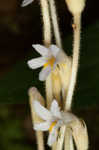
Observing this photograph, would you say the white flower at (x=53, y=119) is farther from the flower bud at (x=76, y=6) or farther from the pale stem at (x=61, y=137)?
the flower bud at (x=76, y=6)

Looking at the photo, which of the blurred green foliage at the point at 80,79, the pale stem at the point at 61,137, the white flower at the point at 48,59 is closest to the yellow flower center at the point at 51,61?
the white flower at the point at 48,59

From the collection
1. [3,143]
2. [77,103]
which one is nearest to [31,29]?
[3,143]

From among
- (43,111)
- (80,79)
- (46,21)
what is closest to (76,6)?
(46,21)

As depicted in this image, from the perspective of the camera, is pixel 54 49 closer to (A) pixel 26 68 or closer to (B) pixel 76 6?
(B) pixel 76 6

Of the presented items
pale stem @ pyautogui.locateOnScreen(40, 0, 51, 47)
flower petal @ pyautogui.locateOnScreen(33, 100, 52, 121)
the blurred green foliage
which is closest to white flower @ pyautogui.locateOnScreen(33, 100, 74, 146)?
flower petal @ pyautogui.locateOnScreen(33, 100, 52, 121)

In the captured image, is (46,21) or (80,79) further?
(80,79)

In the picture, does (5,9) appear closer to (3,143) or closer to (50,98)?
(3,143)

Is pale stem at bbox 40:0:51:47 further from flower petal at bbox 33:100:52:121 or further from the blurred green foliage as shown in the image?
the blurred green foliage
